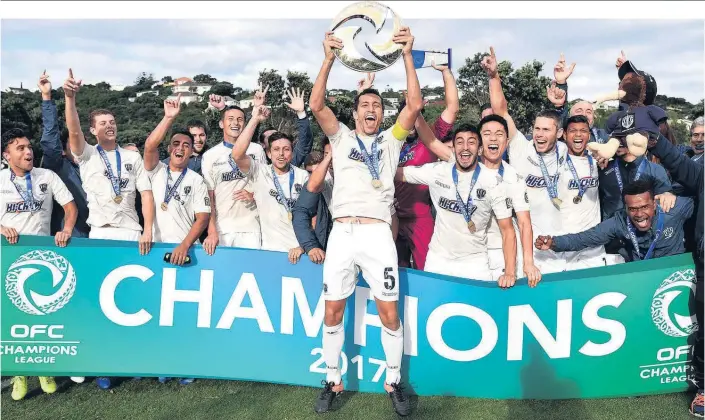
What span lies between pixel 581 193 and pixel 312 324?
2881mm

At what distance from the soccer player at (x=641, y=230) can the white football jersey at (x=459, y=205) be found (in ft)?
1.75

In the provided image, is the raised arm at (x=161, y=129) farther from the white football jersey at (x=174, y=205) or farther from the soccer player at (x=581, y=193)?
the soccer player at (x=581, y=193)

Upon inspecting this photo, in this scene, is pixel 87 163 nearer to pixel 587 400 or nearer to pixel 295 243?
pixel 295 243

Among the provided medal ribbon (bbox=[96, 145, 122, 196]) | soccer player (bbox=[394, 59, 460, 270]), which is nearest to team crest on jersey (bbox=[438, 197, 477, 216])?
soccer player (bbox=[394, 59, 460, 270])

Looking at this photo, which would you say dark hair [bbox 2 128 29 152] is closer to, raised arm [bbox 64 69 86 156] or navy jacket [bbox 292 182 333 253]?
raised arm [bbox 64 69 86 156]

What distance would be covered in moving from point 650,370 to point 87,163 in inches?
225

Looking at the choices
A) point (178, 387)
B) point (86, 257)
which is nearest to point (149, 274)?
point (86, 257)

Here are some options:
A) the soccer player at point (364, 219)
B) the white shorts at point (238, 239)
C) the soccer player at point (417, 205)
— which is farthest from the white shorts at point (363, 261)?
the white shorts at point (238, 239)

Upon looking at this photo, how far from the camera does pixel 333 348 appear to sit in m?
4.52

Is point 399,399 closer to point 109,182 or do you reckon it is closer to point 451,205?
point 451,205

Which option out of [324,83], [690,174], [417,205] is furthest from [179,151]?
[690,174]

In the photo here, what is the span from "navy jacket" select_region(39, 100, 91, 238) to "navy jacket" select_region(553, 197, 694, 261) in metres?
5.03

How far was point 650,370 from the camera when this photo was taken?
4.53m

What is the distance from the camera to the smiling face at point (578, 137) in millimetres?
5223
